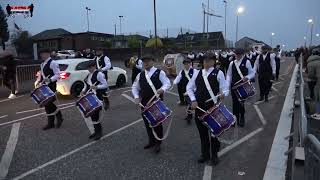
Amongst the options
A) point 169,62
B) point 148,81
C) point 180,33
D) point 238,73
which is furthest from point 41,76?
point 180,33

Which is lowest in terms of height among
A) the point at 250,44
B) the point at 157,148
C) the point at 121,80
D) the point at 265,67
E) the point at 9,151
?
the point at 9,151

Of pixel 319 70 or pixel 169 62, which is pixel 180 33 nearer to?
pixel 169 62

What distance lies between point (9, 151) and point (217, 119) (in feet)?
13.7

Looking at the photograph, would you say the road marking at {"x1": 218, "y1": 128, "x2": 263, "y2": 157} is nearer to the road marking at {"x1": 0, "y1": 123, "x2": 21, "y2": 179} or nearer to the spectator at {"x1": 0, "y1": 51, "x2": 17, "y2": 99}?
the road marking at {"x1": 0, "y1": 123, "x2": 21, "y2": 179}

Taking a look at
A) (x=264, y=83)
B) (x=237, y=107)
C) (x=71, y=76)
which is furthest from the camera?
(x=71, y=76)

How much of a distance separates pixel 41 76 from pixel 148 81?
339cm

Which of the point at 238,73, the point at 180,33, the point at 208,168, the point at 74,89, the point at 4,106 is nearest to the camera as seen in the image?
the point at 208,168

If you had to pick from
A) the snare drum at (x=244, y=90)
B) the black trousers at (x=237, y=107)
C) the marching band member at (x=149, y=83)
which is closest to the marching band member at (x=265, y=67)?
the black trousers at (x=237, y=107)

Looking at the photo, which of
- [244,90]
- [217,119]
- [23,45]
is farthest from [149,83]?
[23,45]

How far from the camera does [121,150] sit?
7547 millimetres

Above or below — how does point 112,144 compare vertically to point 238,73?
below

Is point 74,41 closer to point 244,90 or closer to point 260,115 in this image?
point 260,115

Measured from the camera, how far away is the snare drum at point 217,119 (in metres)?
6.14

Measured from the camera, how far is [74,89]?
14.7 meters
